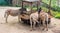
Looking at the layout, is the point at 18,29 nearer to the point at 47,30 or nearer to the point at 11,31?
the point at 11,31

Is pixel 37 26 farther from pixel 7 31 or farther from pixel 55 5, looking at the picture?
pixel 55 5

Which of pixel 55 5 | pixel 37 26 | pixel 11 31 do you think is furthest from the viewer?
pixel 55 5

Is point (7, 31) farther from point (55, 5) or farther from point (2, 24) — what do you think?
point (55, 5)

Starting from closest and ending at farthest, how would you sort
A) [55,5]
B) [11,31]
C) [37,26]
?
1. [11,31]
2. [37,26]
3. [55,5]

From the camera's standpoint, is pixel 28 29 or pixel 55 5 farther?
pixel 55 5

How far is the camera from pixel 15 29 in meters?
9.64

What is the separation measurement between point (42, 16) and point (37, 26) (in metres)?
0.91

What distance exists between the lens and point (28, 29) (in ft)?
31.6

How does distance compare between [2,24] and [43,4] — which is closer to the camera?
[2,24]

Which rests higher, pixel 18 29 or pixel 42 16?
pixel 42 16

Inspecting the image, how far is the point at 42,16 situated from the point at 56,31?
961 mm

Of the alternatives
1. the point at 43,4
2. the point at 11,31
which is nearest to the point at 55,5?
the point at 43,4

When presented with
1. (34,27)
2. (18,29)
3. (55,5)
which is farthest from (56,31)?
(55,5)

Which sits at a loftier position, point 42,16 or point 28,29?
point 42,16
